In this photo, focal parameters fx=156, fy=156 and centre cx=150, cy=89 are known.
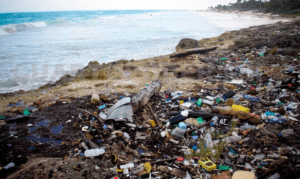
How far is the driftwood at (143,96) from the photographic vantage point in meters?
3.25

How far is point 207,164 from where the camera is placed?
6.35 feet

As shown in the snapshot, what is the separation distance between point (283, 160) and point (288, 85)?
9.18 ft

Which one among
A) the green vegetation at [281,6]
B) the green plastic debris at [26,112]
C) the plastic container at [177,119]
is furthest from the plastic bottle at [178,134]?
the green vegetation at [281,6]

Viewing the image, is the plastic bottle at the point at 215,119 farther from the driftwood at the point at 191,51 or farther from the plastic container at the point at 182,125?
the driftwood at the point at 191,51

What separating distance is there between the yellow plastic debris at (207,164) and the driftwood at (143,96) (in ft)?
5.30

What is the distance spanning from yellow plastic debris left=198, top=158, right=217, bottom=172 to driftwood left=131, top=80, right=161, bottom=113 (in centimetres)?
161

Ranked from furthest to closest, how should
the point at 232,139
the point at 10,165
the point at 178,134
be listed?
the point at 178,134 → the point at 232,139 → the point at 10,165

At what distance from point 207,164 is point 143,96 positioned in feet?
6.53

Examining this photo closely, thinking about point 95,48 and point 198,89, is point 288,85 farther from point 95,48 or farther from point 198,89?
point 95,48

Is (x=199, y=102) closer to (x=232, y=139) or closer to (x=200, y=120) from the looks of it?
(x=200, y=120)

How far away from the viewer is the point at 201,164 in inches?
77.9

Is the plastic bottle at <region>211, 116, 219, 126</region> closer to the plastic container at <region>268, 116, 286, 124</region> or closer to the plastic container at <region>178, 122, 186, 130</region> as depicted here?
the plastic container at <region>178, 122, 186, 130</region>

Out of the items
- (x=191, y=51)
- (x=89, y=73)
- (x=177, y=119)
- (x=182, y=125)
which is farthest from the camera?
(x=191, y=51)

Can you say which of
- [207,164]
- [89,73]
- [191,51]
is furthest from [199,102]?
[191,51]
